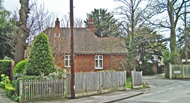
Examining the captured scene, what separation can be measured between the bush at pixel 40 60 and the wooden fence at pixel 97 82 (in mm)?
1583

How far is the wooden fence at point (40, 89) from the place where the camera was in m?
Result: 11.3

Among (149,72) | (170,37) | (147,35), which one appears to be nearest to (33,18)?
(147,35)

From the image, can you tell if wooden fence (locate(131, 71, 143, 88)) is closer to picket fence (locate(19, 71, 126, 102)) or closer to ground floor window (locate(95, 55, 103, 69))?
picket fence (locate(19, 71, 126, 102))

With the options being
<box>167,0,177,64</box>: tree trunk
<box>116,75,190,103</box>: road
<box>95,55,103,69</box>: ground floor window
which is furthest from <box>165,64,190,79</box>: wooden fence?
<box>116,75,190,103</box>: road

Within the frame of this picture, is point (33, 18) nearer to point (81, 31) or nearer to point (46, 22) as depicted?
point (46, 22)

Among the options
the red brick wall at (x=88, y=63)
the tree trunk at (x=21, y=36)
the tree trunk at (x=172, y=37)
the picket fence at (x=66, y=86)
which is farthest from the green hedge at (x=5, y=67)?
the tree trunk at (x=172, y=37)

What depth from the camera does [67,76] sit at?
13047 mm

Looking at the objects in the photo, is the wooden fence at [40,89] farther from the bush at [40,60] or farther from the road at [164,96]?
the road at [164,96]

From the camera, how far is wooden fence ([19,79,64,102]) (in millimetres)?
11281

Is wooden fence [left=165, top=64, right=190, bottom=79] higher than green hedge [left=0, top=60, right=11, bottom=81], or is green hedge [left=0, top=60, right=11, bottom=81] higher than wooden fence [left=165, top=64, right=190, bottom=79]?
green hedge [left=0, top=60, right=11, bottom=81]

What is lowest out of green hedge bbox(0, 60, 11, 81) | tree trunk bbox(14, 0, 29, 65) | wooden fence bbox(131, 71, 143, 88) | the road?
the road

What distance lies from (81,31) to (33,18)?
14739mm

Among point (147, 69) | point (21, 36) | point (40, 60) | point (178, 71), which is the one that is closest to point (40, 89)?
point (40, 60)

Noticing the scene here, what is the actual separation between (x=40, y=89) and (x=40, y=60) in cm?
211
